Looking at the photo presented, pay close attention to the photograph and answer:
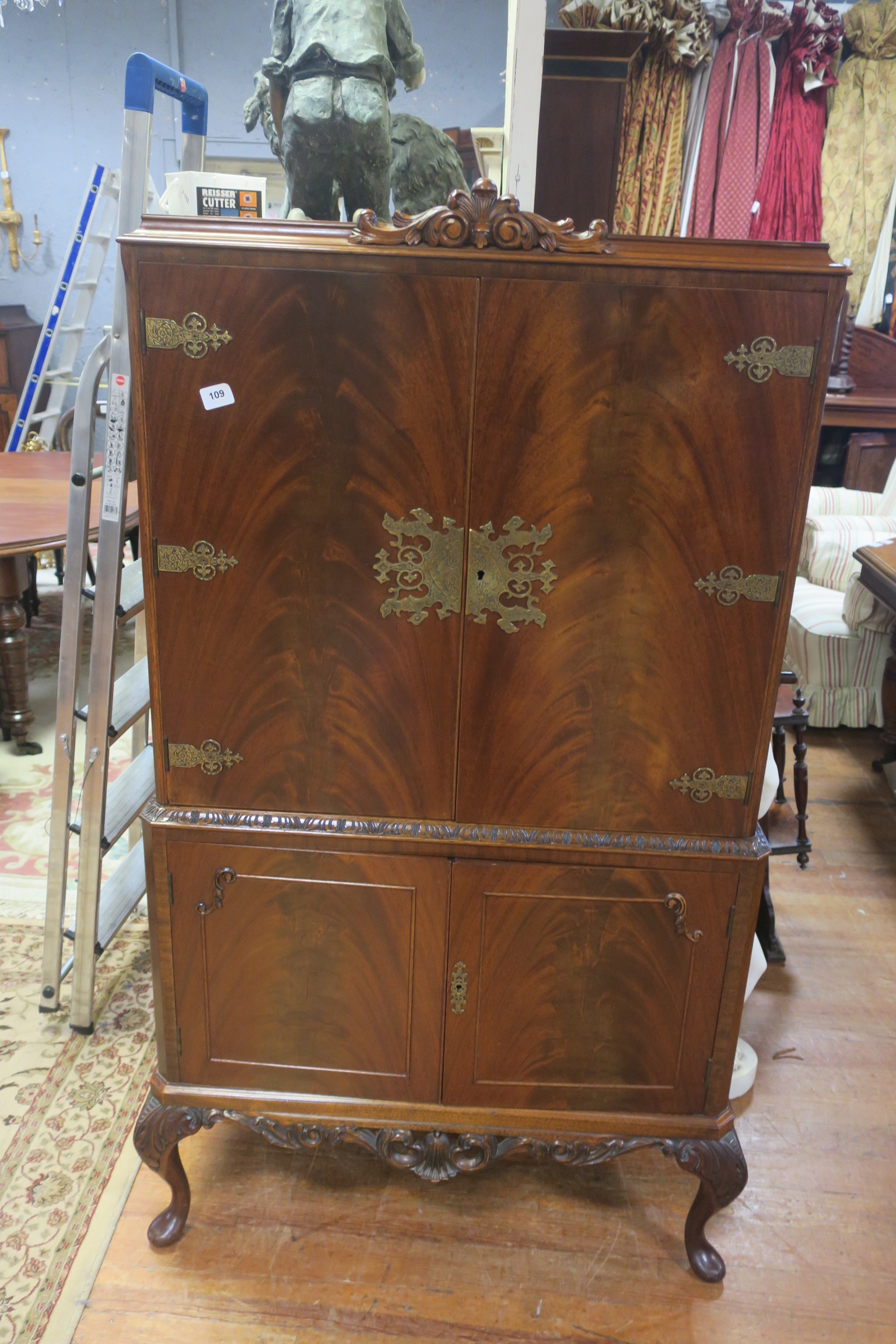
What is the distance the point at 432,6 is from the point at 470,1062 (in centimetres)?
442

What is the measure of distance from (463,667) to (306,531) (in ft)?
0.99

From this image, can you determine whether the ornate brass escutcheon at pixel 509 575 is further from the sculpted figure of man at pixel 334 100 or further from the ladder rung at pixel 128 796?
the ladder rung at pixel 128 796

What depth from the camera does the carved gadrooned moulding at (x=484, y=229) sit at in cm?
122

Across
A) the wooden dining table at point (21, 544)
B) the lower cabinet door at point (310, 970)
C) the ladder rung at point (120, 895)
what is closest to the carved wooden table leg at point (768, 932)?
the lower cabinet door at point (310, 970)

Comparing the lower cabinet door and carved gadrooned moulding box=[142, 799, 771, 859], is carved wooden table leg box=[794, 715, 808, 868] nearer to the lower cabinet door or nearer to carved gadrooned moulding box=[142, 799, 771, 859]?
carved gadrooned moulding box=[142, 799, 771, 859]

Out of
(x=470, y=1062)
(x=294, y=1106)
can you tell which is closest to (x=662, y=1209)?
(x=470, y=1062)

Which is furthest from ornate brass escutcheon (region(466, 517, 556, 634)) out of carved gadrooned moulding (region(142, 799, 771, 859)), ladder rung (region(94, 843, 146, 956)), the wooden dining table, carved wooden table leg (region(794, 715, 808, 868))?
the wooden dining table

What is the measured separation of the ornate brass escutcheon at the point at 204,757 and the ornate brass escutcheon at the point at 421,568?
13.3 inches

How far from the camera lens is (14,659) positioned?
10.9 feet

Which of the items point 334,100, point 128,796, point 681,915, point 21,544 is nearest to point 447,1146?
point 681,915

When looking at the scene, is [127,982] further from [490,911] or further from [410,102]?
[410,102]

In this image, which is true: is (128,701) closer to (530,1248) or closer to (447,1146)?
(447,1146)

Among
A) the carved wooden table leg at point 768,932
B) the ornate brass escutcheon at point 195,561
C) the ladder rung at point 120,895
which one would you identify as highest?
the ornate brass escutcheon at point 195,561

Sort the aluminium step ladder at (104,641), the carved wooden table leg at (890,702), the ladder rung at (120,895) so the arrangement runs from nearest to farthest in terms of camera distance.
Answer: the aluminium step ladder at (104,641) → the ladder rung at (120,895) → the carved wooden table leg at (890,702)
